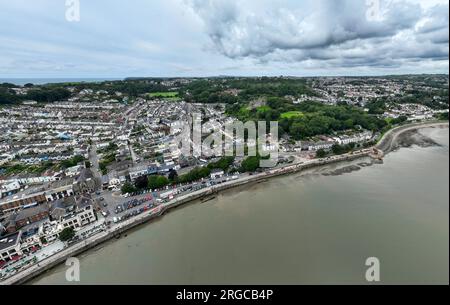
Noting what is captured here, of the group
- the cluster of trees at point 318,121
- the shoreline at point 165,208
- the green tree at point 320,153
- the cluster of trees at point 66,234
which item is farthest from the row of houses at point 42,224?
the cluster of trees at point 318,121

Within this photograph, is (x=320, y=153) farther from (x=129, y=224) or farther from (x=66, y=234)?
(x=66, y=234)

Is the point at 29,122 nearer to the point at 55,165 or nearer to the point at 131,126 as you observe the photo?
the point at 131,126

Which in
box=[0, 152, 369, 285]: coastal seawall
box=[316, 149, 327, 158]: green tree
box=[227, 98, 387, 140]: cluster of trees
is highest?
box=[227, 98, 387, 140]: cluster of trees

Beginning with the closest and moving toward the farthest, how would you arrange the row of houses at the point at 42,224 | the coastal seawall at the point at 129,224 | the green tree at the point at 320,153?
the coastal seawall at the point at 129,224
the row of houses at the point at 42,224
the green tree at the point at 320,153

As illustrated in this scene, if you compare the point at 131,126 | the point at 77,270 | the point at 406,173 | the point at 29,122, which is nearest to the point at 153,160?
the point at 77,270

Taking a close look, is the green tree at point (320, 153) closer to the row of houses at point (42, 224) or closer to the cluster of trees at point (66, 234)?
the row of houses at point (42, 224)

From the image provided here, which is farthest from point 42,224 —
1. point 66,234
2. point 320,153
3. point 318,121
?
point 318,121

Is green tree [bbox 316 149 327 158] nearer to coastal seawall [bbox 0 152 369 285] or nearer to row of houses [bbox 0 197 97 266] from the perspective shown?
coastal seawall [bbox 0 152 369 285]

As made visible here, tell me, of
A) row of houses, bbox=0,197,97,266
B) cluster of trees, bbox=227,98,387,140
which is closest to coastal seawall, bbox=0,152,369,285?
row of houses, bbox=0,197,97,266
